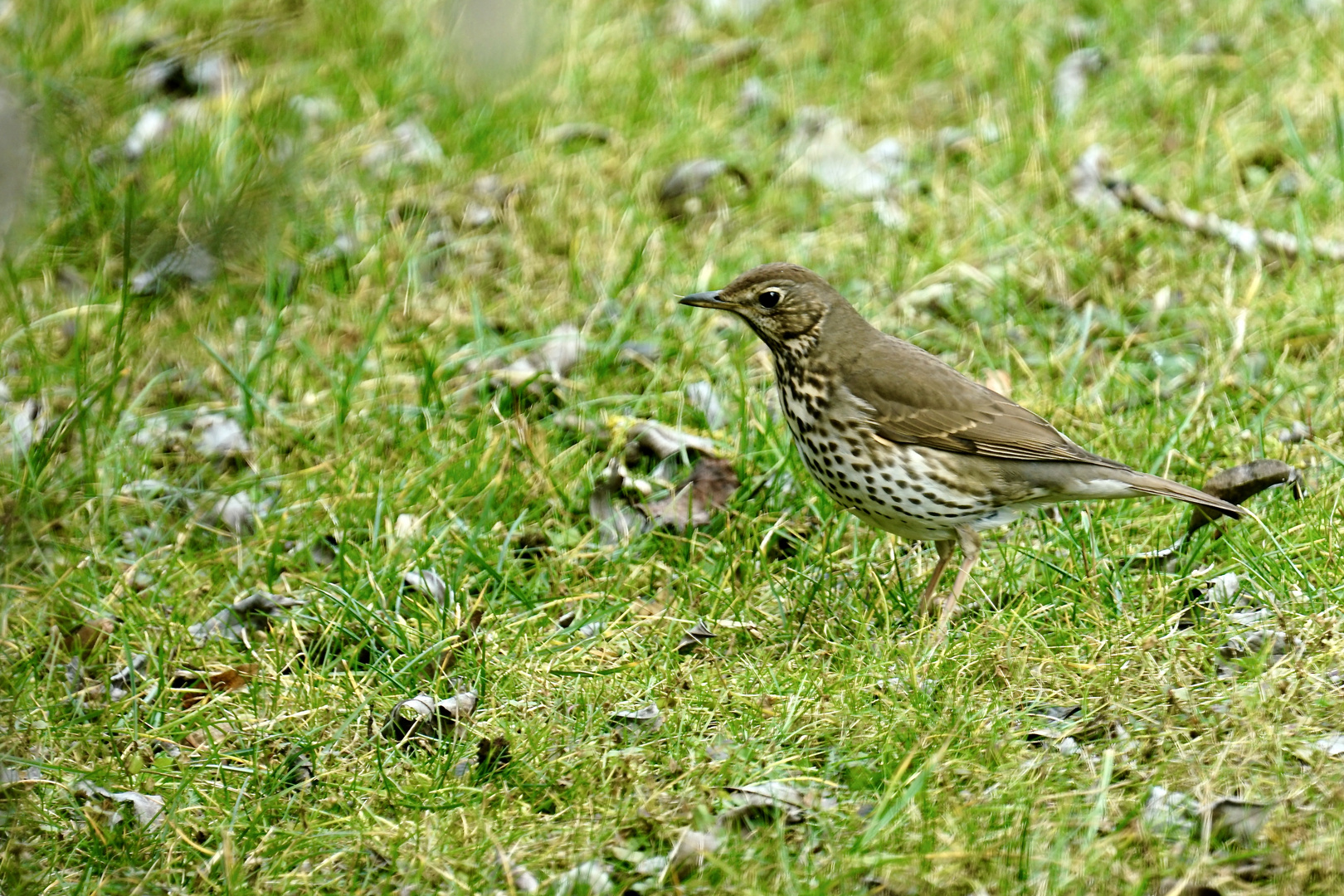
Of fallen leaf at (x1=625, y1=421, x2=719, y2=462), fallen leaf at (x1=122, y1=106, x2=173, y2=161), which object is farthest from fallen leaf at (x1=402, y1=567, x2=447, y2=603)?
fallen leaf at (x1=122, y1=106, x2=173, y2=161)

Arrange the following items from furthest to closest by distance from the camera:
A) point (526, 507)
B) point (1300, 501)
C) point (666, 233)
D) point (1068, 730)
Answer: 1. point (666, 233)
2. point (526, 507)
3. point (1300, 501)
4. point (1068, 730)

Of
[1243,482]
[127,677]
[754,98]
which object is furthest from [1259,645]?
[754,98]

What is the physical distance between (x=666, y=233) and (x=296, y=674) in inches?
119

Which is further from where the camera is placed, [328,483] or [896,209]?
[896,209]

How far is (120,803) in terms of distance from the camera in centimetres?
372

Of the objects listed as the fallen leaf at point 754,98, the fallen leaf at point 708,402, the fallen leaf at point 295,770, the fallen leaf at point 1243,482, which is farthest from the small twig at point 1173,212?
the fallen leaf at point 295,770

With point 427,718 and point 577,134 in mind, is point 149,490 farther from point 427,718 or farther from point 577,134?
point 577,134

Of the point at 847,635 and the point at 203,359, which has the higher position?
the point at 203,359

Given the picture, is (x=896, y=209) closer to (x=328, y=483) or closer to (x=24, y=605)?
(x=328, y=483)

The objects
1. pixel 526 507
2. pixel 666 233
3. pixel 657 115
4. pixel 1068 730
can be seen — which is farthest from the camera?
pixel 657 115

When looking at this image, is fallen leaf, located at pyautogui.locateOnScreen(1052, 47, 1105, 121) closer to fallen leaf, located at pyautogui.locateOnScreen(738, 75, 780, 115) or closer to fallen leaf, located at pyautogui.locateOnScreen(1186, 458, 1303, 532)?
fallen leaf, located at pyautogui.locateOnScreen(738, 75, 780, 115)

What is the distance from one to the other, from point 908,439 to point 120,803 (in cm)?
237

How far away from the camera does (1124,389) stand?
5.48m

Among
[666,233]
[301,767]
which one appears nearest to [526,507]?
[301,767]
